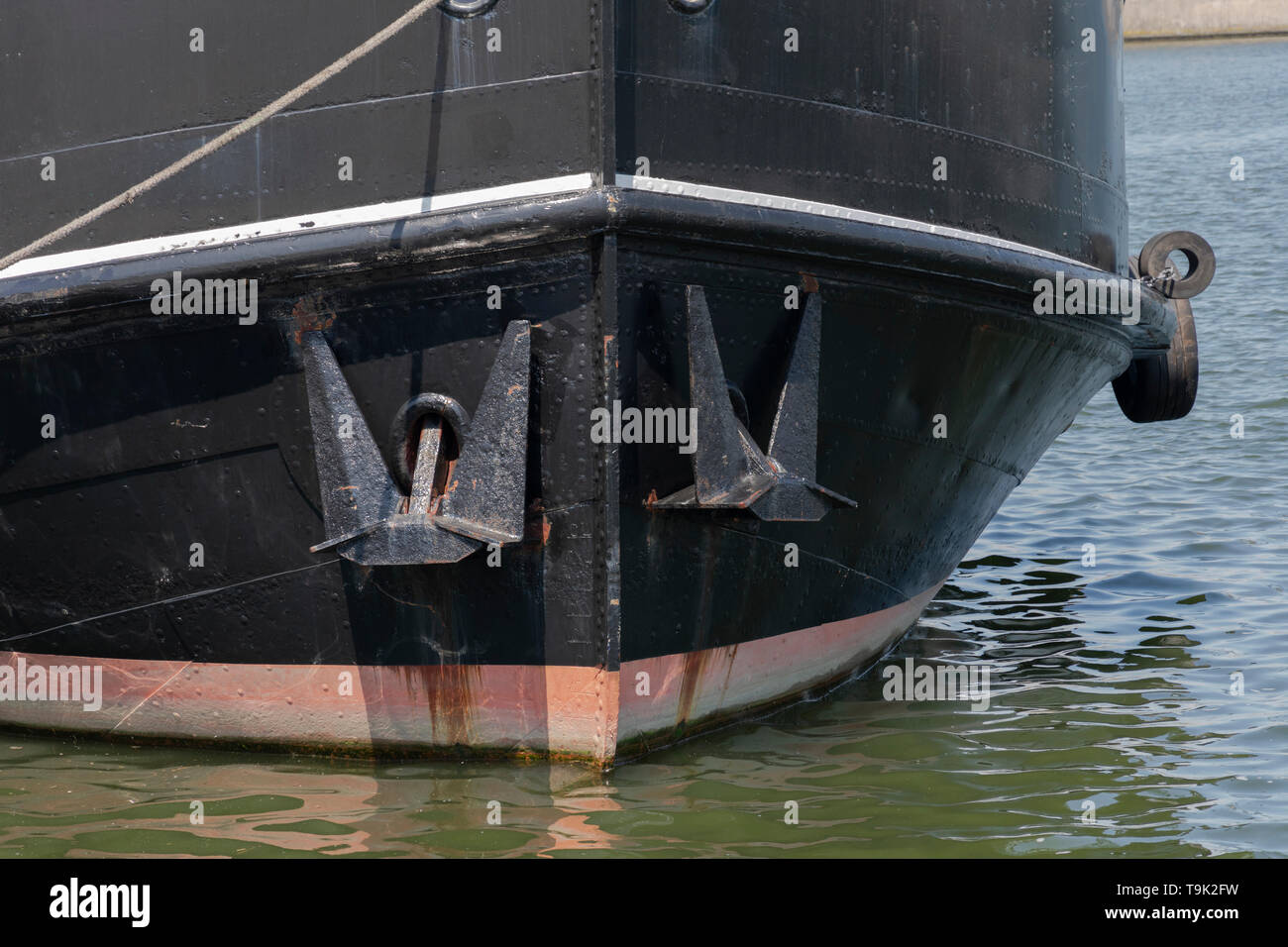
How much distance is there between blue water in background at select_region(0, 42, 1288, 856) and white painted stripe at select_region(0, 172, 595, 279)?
1597 millimetres

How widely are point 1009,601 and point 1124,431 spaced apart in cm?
514

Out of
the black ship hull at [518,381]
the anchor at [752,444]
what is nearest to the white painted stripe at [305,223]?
the black ship hull at [518,381]

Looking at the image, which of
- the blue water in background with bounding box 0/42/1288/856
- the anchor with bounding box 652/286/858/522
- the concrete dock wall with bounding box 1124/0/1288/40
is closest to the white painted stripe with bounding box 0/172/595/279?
the anchor with bounding box 652/286/858/522

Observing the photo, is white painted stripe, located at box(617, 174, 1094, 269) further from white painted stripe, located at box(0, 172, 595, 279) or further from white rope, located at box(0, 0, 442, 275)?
white rope, located at box(0, 0, 442, 275)

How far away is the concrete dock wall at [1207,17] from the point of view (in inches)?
1478

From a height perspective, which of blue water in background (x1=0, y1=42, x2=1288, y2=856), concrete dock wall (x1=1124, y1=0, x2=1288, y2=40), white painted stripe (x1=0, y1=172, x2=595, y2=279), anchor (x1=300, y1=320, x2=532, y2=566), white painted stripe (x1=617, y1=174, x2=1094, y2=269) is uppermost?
concrete dock wall (x1=1124, y1=0, x2=1288, y2=40)

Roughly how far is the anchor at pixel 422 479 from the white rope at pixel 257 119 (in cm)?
55

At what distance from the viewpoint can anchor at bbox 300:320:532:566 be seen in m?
4.17

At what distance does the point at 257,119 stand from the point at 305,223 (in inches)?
12.4

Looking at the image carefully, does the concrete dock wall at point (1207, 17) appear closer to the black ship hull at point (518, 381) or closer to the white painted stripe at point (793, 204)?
the white painted stripe at point (793, 204)

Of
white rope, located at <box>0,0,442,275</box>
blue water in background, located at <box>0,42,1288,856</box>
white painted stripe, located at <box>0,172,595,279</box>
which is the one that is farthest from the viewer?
blue water in background, located at <box>0,42,1288,856</box>

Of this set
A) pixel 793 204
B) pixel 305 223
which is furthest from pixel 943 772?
pixel 305 223

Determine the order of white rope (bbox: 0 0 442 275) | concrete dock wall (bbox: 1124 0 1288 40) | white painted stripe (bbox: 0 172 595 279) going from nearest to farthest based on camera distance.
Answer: white rope (bbox: 0 0 442 275) → white painted stripe (bbox: 0 172 595 279) → concrete dock wall (bbox: 1124 0 1288 40)
